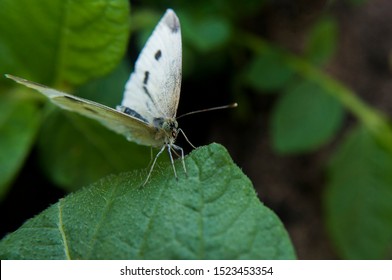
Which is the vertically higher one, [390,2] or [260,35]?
[390,2]

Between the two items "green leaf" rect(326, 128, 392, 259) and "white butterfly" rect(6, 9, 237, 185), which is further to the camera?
"green leaf" rect(326, 128, 392, 259)

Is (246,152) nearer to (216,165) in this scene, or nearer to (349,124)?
(349,124)

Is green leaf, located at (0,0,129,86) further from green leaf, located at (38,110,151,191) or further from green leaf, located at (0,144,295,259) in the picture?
green leaf, located at (0,144,295,259)

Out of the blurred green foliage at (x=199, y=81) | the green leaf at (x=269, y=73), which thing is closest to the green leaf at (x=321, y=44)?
the blurred green foliage at (x=199, y=81)

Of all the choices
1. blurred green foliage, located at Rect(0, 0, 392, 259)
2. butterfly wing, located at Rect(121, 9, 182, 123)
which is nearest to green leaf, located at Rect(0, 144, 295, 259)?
butterfly wing, located at Rect(121, 9, 182, 123)

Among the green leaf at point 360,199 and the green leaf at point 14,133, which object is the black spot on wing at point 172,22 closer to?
the green leaf at point 14,133
